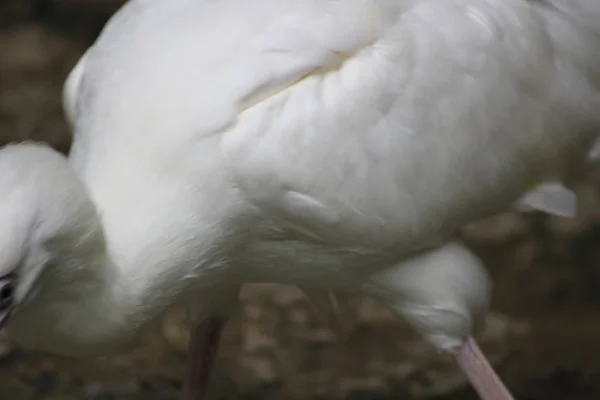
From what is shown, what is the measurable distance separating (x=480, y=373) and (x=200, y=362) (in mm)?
548

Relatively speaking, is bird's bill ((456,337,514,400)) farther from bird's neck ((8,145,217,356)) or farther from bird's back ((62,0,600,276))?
bird's neck ((8,145,217,356))

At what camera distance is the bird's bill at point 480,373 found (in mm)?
1439

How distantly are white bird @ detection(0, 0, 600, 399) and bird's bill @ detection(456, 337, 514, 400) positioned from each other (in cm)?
3

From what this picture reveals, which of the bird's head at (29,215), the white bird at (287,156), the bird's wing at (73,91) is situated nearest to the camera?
the bird's head at (29,215)

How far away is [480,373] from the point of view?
1445 mm

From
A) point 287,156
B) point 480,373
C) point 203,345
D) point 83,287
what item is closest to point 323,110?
point 287,156

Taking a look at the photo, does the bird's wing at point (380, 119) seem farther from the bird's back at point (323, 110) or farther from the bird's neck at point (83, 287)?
the bird's neck at point (83, 287)

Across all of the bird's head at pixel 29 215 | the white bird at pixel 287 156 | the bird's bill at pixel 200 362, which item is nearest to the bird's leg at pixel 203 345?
the bird's bill at pixel 200 362

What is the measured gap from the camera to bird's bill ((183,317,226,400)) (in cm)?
173

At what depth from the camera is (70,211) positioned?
1089 mm

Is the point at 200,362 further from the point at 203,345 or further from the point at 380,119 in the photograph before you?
the point at 380,119

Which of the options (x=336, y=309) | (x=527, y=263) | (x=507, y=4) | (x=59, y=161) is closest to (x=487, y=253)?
(x=527, y=263)

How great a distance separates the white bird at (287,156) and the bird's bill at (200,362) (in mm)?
388

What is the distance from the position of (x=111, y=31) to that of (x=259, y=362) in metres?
0.98
